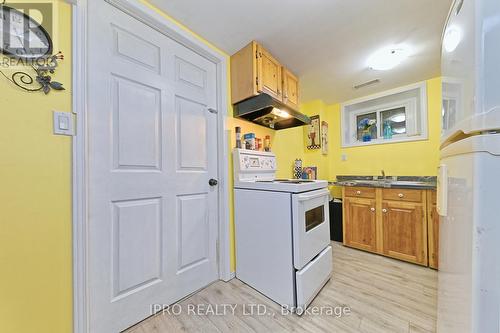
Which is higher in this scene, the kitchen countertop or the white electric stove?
the kitchen countertop

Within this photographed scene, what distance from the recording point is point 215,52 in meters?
1.67

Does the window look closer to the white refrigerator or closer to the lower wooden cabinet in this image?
the lower wooden cabinet

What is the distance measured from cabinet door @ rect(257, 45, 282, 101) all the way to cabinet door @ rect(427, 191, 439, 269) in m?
1.85

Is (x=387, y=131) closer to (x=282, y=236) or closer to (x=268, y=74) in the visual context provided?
(x=268, y=74)

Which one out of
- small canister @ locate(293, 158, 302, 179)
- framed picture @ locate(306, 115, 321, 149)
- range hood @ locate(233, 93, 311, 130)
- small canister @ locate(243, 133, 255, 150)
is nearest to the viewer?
range hood @ locate(233, 93, 311, 130)

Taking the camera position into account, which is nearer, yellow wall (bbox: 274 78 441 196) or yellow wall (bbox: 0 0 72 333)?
yellow wall (bbox: 0 0 72 333)

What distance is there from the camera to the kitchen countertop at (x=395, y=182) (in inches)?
75.6

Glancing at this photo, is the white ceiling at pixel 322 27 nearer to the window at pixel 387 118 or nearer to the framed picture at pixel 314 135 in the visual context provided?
the window at pixel 387 118

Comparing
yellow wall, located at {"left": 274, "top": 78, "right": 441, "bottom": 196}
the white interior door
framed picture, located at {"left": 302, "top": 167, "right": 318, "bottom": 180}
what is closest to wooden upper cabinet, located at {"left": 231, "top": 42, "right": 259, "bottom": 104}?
the white interior door

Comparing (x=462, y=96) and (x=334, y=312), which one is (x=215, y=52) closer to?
(x=462, y=96)

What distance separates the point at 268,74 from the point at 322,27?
1.81 ft

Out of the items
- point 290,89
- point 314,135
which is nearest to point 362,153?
point 314,135

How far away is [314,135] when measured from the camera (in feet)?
9.77

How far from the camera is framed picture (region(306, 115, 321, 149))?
2.94 metres
